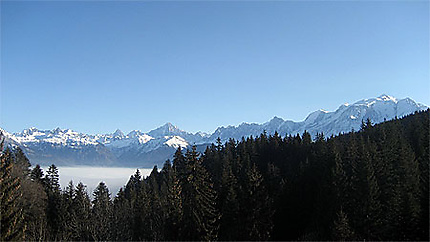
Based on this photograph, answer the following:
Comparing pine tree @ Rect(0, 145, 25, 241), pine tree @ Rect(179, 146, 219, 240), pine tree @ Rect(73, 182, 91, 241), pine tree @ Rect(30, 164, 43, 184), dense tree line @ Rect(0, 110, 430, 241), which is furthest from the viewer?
pine tree @ Rect(30, 164, 43, 184)

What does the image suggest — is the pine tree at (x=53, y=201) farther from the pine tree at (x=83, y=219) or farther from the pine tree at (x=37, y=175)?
the pine tree at (x=83, y=219)

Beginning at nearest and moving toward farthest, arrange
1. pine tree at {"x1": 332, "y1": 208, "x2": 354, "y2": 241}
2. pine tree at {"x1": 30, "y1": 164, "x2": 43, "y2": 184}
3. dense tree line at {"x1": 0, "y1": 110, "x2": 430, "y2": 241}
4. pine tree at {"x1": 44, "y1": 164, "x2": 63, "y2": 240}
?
pine tree at {"x1": 332, "y1": 208, "x2": 354, "y2": 241}, dense tree line at {"x1": 0, "y1": 110, "x2": 430, "y2": 241}, pine tree at {"x1": 44, "y1": 164, "x2": 63, "y2": 240}, pine tree at {"x1": 30, "y1": 164, "x2": 43, "y2": 184}

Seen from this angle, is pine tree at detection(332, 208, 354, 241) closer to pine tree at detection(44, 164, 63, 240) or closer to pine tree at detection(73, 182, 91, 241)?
pine tree at detection(73, 182, 91, 241)

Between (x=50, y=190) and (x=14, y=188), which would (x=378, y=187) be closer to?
(x=14, y=188)

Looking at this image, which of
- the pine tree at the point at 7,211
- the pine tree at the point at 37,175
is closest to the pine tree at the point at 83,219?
the pine tree at the point at 7,211

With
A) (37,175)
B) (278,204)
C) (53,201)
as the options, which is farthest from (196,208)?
(37,175)

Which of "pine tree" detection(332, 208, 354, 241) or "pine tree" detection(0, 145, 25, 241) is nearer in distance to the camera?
"pine tree" detection(0, 145, 25, 241)

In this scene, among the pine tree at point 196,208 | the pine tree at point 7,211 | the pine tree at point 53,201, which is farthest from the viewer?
the pine tree at point 53,201

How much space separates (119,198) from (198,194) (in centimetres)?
4200

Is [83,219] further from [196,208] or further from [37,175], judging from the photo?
[37,175]

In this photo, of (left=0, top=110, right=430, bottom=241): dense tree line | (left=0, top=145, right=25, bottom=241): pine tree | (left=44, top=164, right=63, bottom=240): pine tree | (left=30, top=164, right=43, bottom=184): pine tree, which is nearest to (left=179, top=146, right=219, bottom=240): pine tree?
(left=0, top=110, right=430, bottom=241): dense tree line

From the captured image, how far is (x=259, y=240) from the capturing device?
50.8 meters

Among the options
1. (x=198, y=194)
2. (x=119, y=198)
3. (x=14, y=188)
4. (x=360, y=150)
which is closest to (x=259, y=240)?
(x=198, y=194)

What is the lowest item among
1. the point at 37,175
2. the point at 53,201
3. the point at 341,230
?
the point at 341,230
